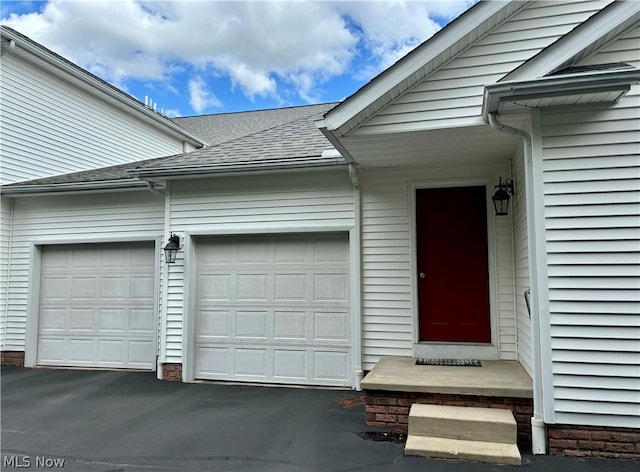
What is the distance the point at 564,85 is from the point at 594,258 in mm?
1322

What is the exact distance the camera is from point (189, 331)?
6016mm

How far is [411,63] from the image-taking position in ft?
12.9

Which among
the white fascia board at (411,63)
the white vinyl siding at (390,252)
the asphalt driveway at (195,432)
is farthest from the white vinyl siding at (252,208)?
the white fascia board at (411,63)

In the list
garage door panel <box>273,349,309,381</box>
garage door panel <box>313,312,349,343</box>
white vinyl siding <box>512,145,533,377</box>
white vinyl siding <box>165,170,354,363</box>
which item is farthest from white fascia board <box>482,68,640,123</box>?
garage door panel <box>273,349,309,381</box>

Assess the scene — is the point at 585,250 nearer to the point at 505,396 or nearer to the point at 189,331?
the point at 505,396

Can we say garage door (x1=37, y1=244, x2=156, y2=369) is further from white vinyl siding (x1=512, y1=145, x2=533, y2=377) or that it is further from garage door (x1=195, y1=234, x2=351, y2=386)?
white vinyl siding (x1=512, y1=145, x2=533, y2=377)

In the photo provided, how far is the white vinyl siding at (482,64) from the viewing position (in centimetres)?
390

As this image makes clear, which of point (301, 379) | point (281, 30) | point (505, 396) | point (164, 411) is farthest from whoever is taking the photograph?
point (281, 30)

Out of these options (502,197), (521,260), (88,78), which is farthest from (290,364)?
(88,78)

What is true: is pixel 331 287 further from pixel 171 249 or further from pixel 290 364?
pixel 171 249

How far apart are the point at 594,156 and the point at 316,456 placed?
321cm

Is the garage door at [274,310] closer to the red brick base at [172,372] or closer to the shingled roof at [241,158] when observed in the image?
the red brick base at [172,372]

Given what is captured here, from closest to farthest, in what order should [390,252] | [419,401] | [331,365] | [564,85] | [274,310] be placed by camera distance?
1. [564,85]
2. [419,401]
3. [390,252]
4. [331,365]
5. [274,310]

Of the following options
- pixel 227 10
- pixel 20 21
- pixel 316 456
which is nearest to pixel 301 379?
pixel 316 456
